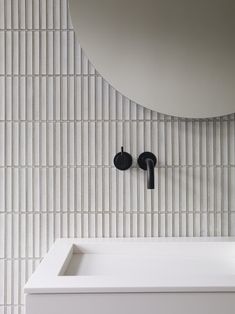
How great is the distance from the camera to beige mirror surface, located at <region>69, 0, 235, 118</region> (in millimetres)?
1162

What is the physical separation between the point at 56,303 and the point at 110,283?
0.37ft

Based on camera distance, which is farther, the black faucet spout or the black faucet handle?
the black faucet handle

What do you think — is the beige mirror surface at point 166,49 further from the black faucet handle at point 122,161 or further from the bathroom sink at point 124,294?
the bathroom sink at point 124,294

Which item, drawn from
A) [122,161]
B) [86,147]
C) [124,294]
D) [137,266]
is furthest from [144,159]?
[124,294]

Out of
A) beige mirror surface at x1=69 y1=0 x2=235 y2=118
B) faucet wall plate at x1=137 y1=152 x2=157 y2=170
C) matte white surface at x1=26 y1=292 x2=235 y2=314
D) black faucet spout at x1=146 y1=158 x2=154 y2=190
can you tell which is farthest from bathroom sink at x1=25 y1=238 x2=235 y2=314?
beige mirror surface at x1=69 y1=0 x2=235 y2=118

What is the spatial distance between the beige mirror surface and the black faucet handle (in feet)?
0.57

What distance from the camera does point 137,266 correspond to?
1.02 m

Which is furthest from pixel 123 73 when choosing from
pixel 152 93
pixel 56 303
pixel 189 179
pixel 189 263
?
pixel 56 303

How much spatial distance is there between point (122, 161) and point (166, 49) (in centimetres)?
38

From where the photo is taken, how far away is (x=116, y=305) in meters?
0.75

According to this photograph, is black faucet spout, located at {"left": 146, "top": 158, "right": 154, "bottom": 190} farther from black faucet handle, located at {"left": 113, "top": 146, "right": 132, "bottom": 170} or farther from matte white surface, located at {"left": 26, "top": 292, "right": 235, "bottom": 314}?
matte white surface, located at {"left": 26, "top": 292, "right": 235, "bottom": 314}

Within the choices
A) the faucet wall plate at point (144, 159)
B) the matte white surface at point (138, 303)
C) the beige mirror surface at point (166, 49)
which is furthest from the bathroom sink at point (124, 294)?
the beige mirror surface at point (166, 49)

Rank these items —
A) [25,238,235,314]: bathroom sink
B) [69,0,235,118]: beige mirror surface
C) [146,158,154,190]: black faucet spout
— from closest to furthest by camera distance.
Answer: [25,238,235,314]: bathroom sink
[146,158,154,190]: black faucet spout
[69,0,235,118]: beige mirror surface

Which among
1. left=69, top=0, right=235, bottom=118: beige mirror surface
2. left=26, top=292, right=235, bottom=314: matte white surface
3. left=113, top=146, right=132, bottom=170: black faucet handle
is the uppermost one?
left=69, top=0, right=235, bottom=118: beige mirror surface
